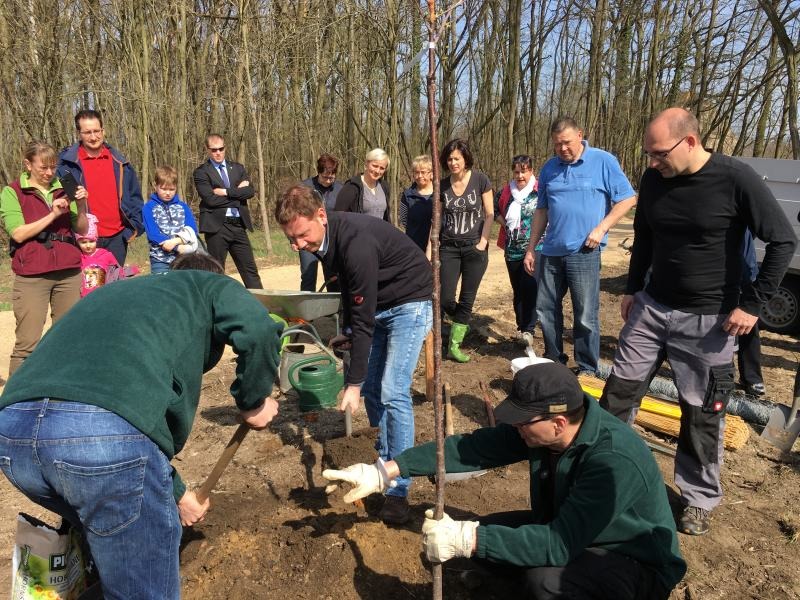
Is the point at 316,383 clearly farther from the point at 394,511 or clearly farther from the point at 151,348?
the point at 151,348

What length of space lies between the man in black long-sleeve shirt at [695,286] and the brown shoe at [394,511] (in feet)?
3.80

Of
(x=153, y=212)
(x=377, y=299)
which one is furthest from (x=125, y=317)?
(x=153, y=212)

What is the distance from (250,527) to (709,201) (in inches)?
105

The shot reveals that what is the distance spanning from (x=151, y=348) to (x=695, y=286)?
238 centimetres

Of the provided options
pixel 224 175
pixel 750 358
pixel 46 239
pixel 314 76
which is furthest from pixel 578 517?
pixel 314 76

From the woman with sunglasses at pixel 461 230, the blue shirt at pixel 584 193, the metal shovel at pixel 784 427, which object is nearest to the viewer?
the metal shovel at pixel 784 427

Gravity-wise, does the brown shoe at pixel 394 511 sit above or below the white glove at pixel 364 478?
below

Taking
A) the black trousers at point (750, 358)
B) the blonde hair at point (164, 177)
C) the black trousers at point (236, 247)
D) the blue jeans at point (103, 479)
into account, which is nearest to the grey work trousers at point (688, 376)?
the black trousers at point (750, 358)

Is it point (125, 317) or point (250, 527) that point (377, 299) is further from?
point (125, 317)

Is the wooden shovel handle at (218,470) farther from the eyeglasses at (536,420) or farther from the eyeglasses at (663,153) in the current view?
the eyeglasses at (663,153)

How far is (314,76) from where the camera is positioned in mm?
14102

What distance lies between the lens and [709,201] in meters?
2.73

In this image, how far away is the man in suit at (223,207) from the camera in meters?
6.57

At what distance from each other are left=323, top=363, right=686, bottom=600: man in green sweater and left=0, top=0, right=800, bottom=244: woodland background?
735cm
